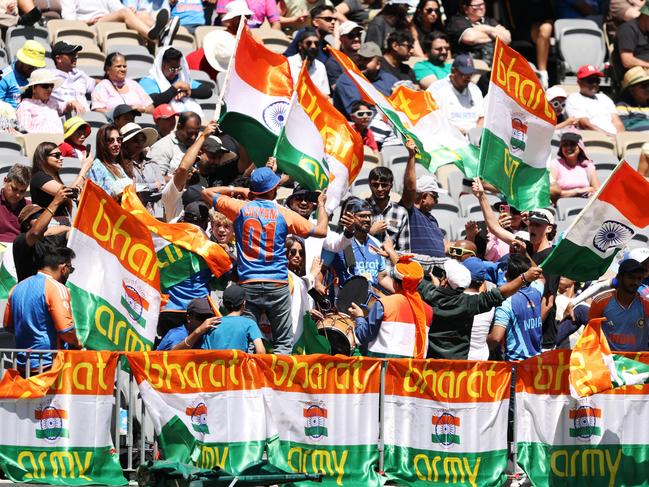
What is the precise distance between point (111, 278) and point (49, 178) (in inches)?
62.5

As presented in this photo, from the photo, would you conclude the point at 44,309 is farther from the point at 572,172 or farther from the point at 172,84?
the point at 572,172

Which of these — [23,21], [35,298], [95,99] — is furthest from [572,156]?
[35,298]

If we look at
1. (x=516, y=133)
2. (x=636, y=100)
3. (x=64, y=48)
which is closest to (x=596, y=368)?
(x=516, y=133)

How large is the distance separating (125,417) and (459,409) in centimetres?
245

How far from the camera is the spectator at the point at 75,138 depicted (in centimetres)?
1478

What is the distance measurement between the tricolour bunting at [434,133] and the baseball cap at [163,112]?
218 cm

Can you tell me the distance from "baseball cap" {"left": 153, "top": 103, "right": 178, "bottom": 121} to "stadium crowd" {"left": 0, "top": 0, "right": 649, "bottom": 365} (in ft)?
0.09

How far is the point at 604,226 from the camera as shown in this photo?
12602 millimetres

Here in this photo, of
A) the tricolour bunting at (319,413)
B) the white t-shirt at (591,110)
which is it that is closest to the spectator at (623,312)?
the tricolour bunting at (319,413)

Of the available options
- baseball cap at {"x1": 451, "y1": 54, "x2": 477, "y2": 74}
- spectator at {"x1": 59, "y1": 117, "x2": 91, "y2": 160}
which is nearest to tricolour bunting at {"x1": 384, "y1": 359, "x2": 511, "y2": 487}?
spectator at {"x1": 59, "y1": 117, "x2": 91, "y2": 160}

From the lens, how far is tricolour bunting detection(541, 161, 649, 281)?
12516mm

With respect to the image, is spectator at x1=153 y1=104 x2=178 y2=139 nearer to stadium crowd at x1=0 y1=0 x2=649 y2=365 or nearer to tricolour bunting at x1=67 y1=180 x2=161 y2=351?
stadium crowd at x1=0 y1=0 x2=649 y2=365

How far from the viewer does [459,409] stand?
1209cm

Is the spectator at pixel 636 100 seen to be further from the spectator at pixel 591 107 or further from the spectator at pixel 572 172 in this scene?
the spectator at pixel 572 172
